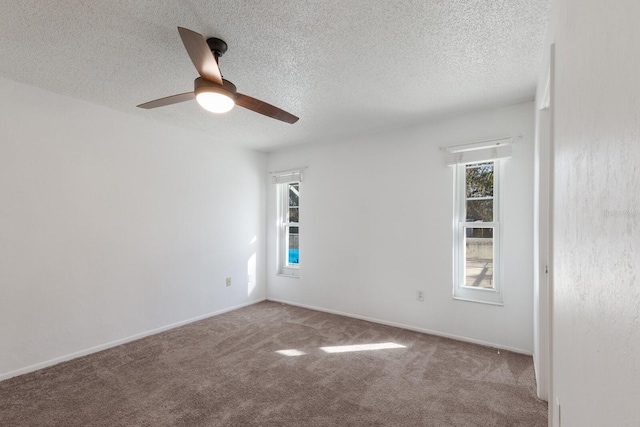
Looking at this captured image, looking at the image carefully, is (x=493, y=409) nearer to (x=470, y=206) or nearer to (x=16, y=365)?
(x=470, y=206)

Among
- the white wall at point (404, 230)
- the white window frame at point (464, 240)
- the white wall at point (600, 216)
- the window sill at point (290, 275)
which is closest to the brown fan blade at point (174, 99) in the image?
the white wall at point (600, 216)

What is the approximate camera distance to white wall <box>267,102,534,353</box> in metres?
3.09

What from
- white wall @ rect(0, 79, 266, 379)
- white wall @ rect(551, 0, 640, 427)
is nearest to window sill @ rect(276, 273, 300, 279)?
white wall @ rect(0, 79, 266, 379)

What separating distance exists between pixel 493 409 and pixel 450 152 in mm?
2459

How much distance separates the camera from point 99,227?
3170 mm

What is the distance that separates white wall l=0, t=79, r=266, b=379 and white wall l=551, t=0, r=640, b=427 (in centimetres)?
379

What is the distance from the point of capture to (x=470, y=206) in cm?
347

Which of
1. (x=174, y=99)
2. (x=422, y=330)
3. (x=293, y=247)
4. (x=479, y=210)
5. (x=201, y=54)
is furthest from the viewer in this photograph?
(x=293, y=247)

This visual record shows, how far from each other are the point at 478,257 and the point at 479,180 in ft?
2.81

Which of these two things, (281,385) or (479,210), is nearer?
(281,385)

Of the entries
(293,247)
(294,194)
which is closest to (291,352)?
(293,247)

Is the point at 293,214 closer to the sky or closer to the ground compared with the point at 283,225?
closer to the sky

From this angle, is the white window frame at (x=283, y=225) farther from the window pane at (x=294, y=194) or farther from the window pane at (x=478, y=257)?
the window pane at (x=478, y=257)

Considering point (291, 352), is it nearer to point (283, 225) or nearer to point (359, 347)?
point (359, 347)
